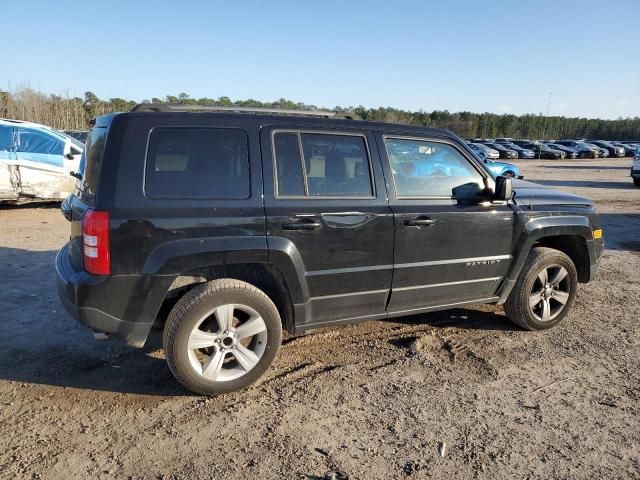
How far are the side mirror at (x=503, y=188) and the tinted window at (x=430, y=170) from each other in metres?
0.14

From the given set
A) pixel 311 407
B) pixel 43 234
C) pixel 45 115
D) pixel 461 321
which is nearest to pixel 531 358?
pixel 461 321

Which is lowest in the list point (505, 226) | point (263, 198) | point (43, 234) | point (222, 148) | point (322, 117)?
point (43, 234)

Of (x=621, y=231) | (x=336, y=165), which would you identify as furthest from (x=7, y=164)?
(x=621, y=231)

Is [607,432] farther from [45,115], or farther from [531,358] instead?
[45,115]

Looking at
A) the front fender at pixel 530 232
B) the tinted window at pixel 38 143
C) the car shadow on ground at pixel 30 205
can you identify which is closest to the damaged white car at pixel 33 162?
the tinted window at pixel 38 143

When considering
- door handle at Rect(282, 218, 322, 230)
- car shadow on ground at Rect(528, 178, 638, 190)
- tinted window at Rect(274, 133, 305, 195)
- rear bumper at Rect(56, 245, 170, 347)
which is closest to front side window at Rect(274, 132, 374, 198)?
tinted window at Rect(274, 133, 305, 195)

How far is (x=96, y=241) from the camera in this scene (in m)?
2.91

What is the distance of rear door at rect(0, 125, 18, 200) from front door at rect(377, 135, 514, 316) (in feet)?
28.7

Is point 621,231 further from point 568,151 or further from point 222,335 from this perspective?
point 568,151

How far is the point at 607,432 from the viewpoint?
2.95m

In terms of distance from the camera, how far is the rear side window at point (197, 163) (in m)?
3.04

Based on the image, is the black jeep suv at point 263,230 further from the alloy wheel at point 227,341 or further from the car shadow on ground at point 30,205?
the car shadow on ground at point 30,205

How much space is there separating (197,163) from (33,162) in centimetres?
823

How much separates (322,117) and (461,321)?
2543 millimetres
